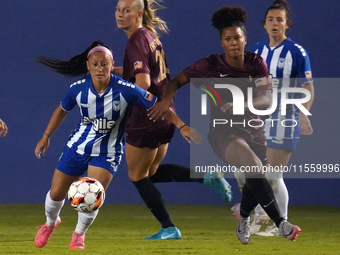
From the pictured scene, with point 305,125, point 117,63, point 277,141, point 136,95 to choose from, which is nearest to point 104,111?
point 136,95

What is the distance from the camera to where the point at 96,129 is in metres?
4.26

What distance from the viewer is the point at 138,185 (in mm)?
4723

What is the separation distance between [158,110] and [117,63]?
2975 mm

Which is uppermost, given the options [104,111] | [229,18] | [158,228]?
[229,18]

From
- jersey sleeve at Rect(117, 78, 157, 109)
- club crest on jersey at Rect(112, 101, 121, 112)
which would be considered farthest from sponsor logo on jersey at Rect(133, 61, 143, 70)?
club crest on jersey at Rect(112, 101, 121, 112)

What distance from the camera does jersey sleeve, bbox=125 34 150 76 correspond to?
4504 millimetres

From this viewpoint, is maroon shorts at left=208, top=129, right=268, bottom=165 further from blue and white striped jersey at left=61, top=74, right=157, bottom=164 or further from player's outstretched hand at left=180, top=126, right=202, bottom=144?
blue and white striped jersey at left=61, top=74, right=157, bottom=164

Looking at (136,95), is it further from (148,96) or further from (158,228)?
(158,228)

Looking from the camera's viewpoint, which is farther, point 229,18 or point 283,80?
point 283,80

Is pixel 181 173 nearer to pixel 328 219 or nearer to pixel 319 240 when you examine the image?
pixel 319 240

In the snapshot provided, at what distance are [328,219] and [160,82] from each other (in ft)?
8.46

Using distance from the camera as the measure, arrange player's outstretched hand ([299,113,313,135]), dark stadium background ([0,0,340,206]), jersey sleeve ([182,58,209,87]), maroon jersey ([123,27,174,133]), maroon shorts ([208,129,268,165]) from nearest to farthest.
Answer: maroon shorts ([208,129,268,165]), jersey sleeve ([182,58,209,87]), maroon jersey ([123,27,174,133]), player's outstretched hand ([299,113,313,135]), dark stadium background ([0,0,340,206])

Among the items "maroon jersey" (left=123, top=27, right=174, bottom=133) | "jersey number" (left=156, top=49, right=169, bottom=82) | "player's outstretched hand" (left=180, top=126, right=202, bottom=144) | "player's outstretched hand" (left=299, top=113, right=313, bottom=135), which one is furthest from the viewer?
"player's outstretched hand" (left=299, top=113, right=313, bottom=135)

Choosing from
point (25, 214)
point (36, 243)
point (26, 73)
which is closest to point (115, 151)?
point (36, 243)
